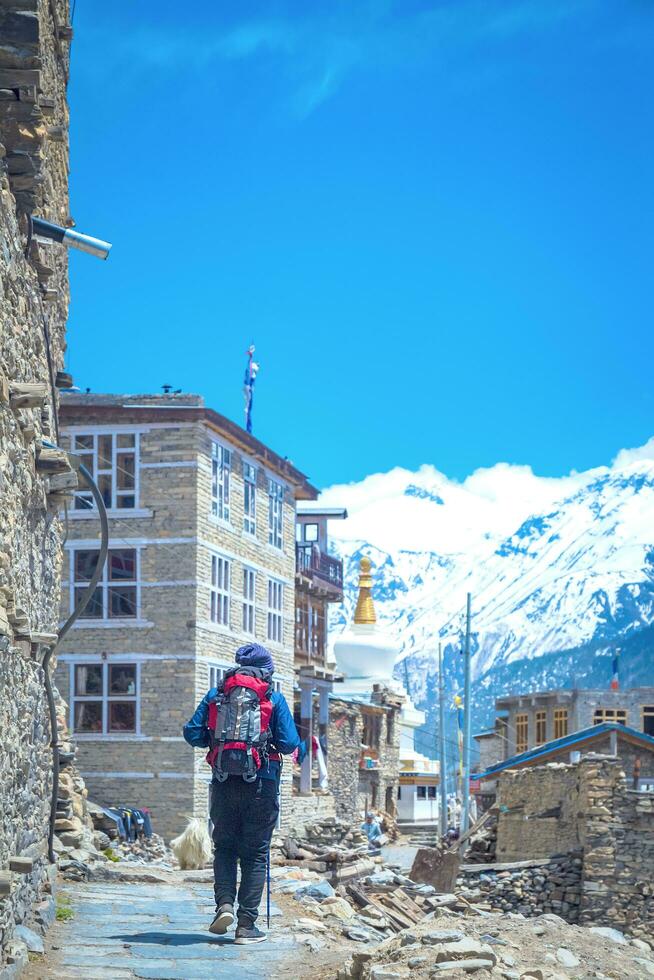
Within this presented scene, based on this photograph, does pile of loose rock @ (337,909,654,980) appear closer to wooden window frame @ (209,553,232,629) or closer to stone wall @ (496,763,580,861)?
stone wall @ (496,763,580,861)

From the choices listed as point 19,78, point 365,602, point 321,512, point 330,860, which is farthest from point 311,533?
point 19,78

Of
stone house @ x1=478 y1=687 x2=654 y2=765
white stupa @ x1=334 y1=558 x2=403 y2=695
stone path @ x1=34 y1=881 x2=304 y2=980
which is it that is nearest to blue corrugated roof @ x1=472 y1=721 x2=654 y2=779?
stone house @ x1=478 y1=687 x2=654 y2=765

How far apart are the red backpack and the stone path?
1.27 m

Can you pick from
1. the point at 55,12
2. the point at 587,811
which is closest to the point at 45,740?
the point at 55,12

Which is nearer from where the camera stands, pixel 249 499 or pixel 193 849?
pixel 193 849

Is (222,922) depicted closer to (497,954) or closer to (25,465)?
(497,954)

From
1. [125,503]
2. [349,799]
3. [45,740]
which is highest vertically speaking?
[125,503]

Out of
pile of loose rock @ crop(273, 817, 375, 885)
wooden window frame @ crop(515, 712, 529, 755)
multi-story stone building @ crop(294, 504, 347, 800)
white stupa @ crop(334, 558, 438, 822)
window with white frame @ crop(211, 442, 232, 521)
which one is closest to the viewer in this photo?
pile of loose rock @ crop(273, 817, 375, 885)

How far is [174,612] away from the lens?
3653 centimetres

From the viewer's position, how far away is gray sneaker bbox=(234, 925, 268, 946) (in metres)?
10.6

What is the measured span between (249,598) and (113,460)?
650 cm

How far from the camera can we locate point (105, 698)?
120 feet

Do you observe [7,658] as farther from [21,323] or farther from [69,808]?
[69,808]

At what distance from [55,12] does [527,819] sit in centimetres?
2245
